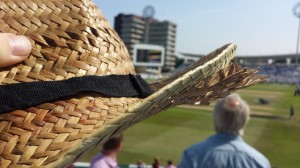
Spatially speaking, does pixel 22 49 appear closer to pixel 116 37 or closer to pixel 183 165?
pixel 116 37

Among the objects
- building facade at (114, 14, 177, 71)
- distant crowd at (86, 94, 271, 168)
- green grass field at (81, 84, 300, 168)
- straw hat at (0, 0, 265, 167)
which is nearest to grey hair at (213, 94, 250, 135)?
distant crowd at (86, 94, 271, 168)

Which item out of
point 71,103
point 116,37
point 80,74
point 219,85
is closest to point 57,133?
point 71,103

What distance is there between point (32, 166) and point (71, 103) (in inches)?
8.4

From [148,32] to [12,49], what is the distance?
420ft

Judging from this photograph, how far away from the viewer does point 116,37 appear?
1.54 metres

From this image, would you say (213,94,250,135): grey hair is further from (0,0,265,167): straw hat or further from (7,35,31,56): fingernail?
(7,35,31,56): fingernail

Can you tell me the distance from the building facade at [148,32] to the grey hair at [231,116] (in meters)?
117

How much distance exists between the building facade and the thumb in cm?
11899

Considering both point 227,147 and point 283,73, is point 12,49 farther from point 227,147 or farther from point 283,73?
point 283,73

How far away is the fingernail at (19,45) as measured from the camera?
1109mm

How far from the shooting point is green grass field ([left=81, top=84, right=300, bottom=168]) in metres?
13.1

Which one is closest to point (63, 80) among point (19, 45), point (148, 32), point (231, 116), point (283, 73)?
point (19, 45)

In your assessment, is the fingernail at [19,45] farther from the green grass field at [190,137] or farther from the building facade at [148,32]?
the building facade at [148,32]

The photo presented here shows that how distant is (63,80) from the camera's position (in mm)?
1231
